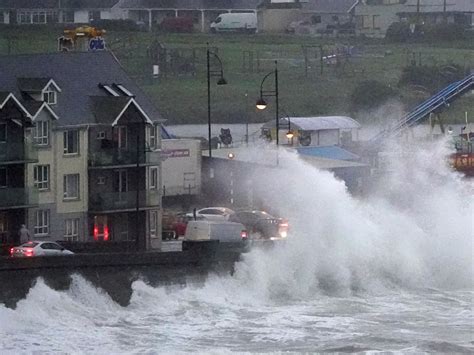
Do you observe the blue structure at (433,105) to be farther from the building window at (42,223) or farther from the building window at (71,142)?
the building window at (42,223)

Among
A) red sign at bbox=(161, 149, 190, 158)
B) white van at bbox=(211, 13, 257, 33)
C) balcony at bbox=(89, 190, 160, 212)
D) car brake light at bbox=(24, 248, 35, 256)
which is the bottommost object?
car brake light at bbox=(24, 248, 35, 256)

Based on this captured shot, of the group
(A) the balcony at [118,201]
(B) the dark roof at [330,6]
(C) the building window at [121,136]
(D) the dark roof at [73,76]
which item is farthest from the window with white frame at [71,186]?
(B) the dark roof at [330,6]

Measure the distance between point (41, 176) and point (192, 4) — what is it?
51.8 metres

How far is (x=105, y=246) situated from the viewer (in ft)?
120

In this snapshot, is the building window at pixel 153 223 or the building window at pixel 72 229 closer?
the building window at pixel 72 229

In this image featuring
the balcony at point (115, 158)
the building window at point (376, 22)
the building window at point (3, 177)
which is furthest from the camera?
the building window at point (376, 22)

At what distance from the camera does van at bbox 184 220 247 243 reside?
36500 millimetres

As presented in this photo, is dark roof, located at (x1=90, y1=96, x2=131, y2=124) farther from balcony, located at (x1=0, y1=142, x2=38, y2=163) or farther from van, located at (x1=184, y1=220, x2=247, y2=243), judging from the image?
van, located at (x1=184, y1=220, x2=247, y2=243)

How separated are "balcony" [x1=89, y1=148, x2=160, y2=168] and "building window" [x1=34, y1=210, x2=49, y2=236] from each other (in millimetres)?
1488

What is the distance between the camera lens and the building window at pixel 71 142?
126 ft

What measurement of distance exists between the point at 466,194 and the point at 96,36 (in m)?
8.42

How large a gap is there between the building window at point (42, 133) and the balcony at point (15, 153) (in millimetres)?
579

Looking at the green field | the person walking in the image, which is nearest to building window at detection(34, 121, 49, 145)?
the person walking

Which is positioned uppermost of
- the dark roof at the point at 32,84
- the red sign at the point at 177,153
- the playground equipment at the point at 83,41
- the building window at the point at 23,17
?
the building window at the point at 23,17
